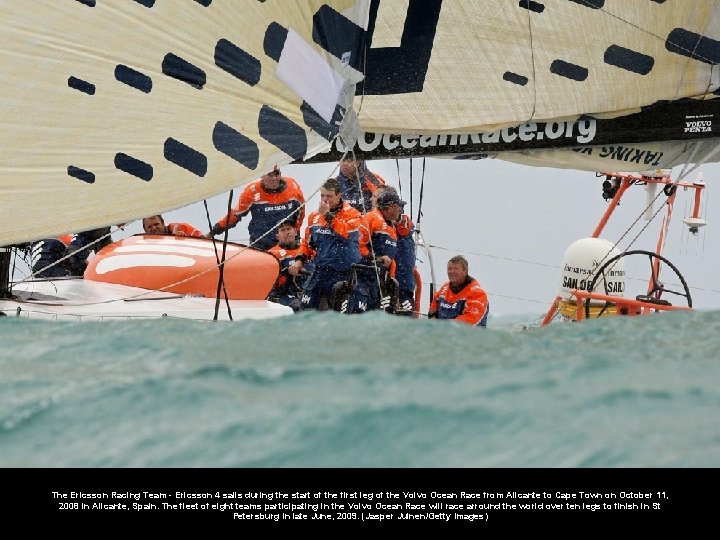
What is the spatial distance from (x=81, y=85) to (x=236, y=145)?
2.25 feet

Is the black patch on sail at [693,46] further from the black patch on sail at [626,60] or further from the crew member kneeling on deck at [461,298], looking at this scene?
the crew member kneeling on deck at [461,298]

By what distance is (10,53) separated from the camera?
14.8 ft

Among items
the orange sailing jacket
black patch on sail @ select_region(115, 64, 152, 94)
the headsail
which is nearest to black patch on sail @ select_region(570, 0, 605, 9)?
the headsail

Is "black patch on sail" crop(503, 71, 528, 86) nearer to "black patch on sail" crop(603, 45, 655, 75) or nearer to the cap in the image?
"black patch on sail" crop(603, 45, 655, 75)

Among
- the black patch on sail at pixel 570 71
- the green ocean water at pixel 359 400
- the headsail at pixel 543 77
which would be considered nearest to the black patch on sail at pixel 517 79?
the headsail at pixel 543 77

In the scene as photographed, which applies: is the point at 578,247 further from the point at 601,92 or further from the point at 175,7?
the point at 175,7

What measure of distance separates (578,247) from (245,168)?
363cm

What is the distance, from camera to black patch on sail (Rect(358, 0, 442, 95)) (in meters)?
5.78

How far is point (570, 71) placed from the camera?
5.93 meters

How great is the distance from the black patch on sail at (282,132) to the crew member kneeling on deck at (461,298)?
1.98m

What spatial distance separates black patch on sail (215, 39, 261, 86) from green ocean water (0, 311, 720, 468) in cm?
111
